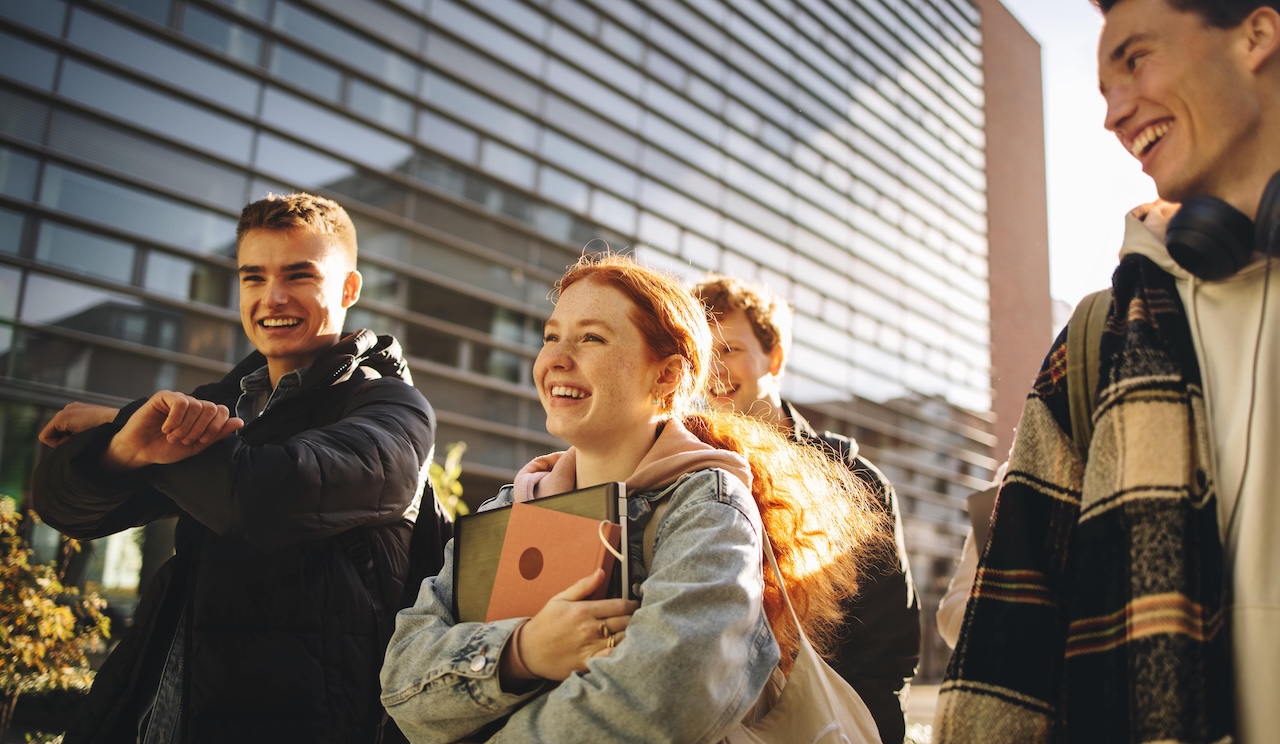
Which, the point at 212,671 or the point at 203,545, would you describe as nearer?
the point at 212,671

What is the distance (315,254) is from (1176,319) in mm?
2123

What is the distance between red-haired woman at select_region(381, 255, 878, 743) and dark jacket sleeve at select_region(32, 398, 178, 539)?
0.82 meters

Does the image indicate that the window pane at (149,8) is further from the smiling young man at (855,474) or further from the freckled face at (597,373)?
the freckled face at (597,373)

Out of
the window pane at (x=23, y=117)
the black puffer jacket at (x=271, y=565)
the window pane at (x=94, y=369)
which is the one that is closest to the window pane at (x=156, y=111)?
the window pane at (x=23, y=117)

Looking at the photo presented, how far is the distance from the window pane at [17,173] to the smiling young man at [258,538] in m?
11.1

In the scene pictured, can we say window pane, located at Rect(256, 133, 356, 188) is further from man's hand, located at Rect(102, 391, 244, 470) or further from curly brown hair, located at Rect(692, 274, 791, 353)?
man's hand, located at Rect(102, 391, 244, 470)

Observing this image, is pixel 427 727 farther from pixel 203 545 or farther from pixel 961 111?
pixel 961 111

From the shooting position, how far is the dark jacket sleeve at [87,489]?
209 centimetres

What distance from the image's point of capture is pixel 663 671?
1.48m

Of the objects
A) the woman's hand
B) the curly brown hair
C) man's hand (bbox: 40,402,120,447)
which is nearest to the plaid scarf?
the woman's hand

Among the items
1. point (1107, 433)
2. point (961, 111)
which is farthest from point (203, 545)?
point (961, 111)

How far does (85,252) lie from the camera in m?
11.9

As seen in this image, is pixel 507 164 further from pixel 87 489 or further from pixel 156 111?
pixel 87 489

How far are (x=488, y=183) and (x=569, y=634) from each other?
16.2 m
